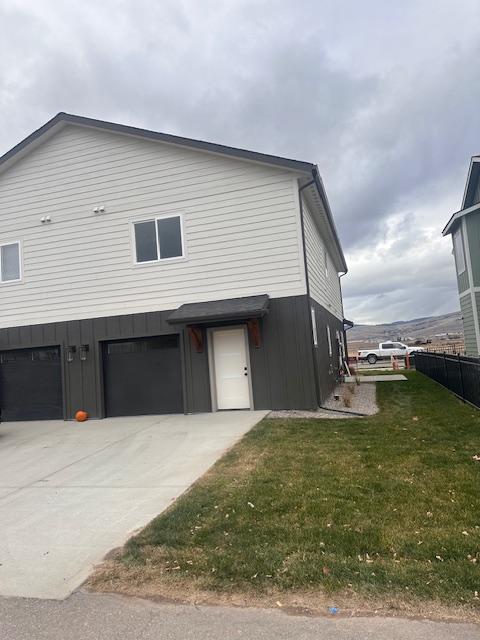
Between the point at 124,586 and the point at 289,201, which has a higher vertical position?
the point at 289,201

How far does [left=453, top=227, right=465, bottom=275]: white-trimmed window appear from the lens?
1797cm

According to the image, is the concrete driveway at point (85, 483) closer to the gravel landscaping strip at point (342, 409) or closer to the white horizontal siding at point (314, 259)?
the gravel landscaping strip at point (342, 409)

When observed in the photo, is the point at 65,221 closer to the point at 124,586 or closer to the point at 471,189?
the point at 124,586

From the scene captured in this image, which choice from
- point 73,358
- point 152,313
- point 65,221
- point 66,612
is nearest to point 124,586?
point 66,612

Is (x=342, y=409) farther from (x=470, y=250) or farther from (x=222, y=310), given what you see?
(x=470, y=250)

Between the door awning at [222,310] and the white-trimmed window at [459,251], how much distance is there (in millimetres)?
11137

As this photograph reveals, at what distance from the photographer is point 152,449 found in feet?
25.7

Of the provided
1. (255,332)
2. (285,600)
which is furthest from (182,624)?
(255,332)

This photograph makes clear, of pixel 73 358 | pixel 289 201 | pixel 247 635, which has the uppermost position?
pixel 289 201

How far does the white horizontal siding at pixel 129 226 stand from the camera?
1076 cm

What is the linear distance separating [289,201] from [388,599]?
29.3 feet

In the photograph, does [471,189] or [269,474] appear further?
[471,189]

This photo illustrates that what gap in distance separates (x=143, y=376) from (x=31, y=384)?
3.34 meters

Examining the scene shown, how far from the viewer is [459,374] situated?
12.0 meters
